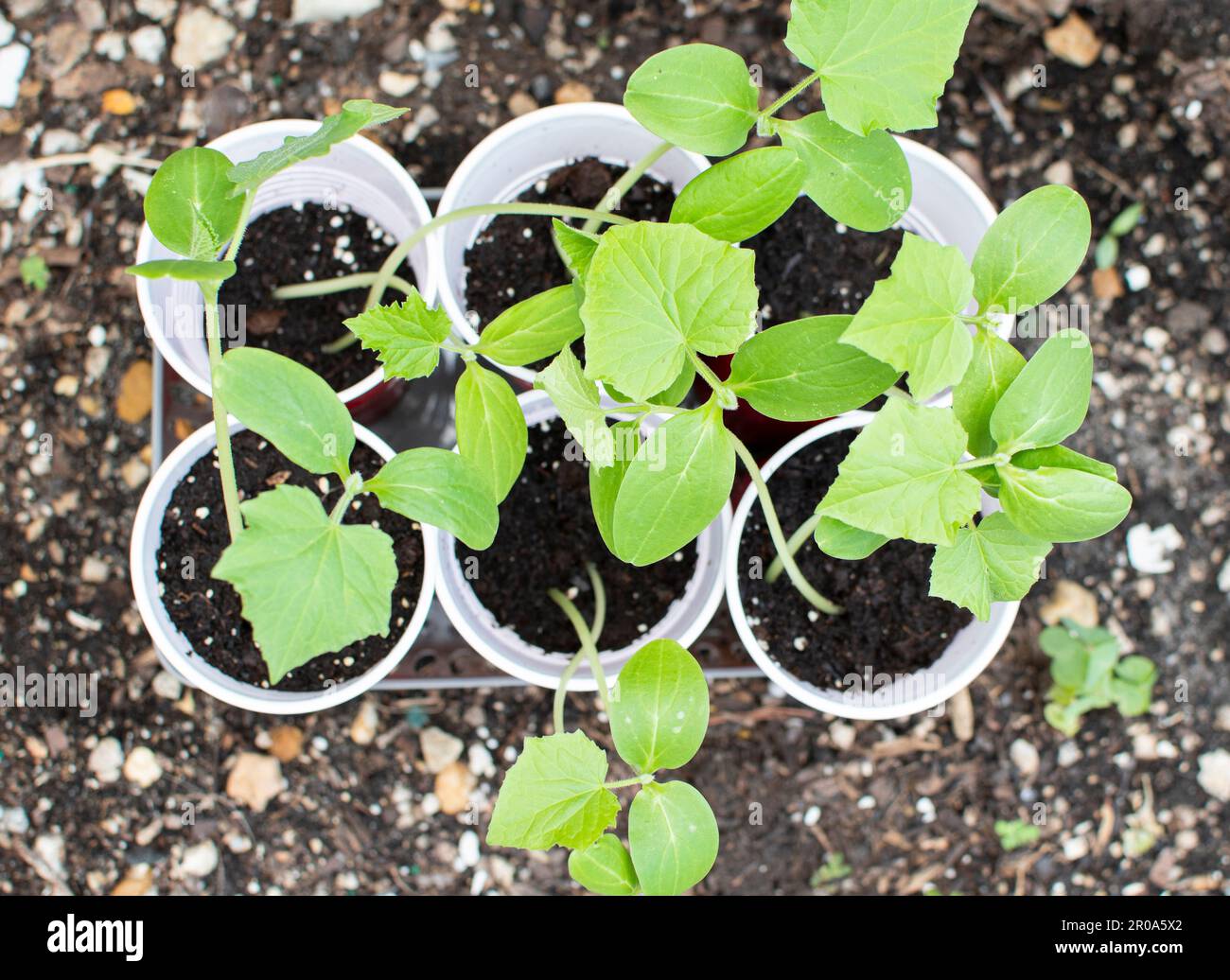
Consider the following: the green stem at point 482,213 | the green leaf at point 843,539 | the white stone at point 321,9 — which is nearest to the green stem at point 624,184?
the green stem at point 482,213

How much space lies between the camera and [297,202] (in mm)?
1206

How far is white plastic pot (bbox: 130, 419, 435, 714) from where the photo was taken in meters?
1.06

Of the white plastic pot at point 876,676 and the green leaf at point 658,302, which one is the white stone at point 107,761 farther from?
the green leaf at point 658,302

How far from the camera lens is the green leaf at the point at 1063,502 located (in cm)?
73

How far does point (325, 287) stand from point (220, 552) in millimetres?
310

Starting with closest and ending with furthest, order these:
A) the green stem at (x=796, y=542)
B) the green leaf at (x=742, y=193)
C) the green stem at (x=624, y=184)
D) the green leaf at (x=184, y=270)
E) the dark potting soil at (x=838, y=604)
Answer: the green leaf at (x=184, y=270), the green leaf at (x=742, y=193), the green stem at (x=624, y=184), the green stem at (x=796, y=542), the dark potting soil at (x=838, y=604)

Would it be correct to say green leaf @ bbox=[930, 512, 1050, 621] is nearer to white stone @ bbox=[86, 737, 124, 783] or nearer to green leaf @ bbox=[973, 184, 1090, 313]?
green leaf @ bbox=[973, 184, 1090, 313]

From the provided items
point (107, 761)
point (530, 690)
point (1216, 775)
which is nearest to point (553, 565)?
point (530, 690)

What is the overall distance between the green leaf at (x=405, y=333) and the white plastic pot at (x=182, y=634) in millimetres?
251

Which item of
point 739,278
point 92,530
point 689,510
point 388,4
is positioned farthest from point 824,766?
point 388,4

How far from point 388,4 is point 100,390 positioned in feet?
2.16

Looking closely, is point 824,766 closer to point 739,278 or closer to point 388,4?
point 739,278

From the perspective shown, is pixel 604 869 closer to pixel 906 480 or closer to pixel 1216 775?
pixel 906 480
